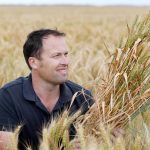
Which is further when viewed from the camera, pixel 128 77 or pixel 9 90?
pixel 9 90

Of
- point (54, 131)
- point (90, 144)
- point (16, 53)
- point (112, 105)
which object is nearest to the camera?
point (90, 144)

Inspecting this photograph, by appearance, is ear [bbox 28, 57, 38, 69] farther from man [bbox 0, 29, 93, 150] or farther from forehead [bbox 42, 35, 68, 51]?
forehead [bbox 42, 35, 68, 51]

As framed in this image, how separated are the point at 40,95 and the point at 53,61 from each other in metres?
0.27

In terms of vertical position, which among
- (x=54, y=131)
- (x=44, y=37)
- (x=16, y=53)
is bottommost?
(x=16, y=53)

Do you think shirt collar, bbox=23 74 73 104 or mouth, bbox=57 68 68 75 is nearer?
mouth, bbox=57 68 68 75

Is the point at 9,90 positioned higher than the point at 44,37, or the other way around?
the point at 44,37

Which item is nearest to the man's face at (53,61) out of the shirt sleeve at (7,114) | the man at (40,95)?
the man at (40,95)

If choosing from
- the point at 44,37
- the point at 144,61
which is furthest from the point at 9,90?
the point at 144,61

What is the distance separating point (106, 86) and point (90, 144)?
0.79 metres

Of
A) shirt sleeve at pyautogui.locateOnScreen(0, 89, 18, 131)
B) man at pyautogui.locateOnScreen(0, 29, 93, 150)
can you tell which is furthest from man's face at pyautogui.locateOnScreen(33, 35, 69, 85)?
shirt sleeve at pyautogui.locateOnScreen(0, 89, 18, 131)

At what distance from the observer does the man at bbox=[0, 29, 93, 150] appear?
11.3 ft

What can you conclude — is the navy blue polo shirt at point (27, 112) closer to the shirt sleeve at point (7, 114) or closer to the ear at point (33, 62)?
the shirt sleeve at point (7, 114)

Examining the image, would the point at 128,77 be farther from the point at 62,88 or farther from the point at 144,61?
the point at 62,88

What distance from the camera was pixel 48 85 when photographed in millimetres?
3545
